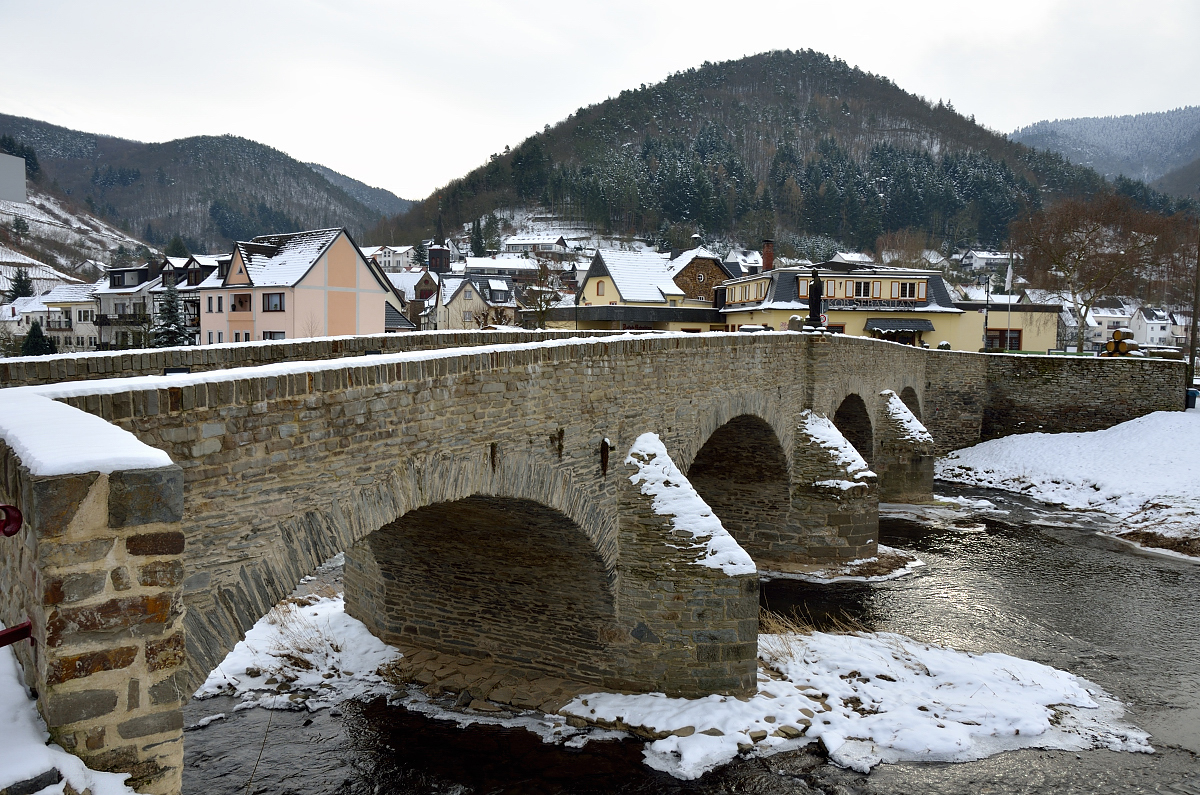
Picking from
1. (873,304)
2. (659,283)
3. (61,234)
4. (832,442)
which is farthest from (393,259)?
(832,442)

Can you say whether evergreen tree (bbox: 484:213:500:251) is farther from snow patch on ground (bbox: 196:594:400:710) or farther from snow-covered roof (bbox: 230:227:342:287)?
snow patch on ground (bbox: 196:594:400:710)

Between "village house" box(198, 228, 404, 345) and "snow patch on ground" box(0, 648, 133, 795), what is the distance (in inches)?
1201

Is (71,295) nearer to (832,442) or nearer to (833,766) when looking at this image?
(832,442)

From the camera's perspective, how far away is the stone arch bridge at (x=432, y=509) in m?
3.95

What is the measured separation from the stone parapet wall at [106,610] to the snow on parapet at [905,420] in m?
23.8

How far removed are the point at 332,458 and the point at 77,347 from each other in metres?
59.2

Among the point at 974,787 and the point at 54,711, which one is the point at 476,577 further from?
the point at 54,711

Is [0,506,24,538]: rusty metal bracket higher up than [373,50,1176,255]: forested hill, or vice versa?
[373,50,1176,255]: forested hill

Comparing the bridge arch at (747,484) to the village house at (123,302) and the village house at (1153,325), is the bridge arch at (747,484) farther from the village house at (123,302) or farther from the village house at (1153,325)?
the village house at (1153,325)

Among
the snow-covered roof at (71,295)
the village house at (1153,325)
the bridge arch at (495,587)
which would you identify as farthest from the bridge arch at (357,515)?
the village house at (1153,325)

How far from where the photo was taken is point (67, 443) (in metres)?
4.04

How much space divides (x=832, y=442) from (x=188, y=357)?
13.8 meters

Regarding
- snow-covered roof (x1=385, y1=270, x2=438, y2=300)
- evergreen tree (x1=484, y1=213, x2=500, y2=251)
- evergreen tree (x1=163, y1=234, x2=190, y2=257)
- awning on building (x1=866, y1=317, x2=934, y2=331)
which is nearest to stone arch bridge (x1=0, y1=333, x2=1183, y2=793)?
awning on building (x1=866, y1=317, x2=934, y2=331)

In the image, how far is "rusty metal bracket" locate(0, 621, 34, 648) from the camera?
377 centimetres
